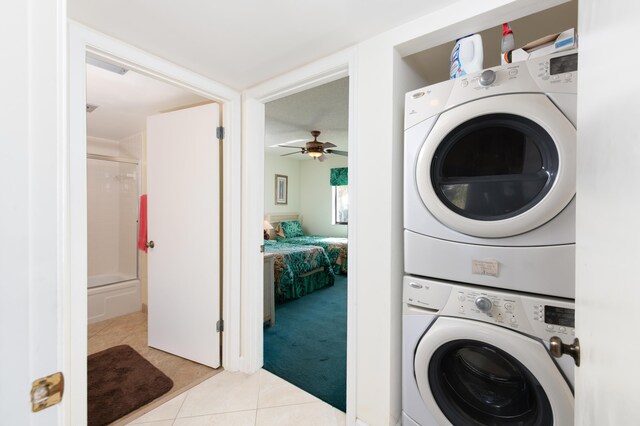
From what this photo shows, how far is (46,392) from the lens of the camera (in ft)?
1.49

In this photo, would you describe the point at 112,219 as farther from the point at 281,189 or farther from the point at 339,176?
the point at 339,176

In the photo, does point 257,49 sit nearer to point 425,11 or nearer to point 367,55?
point 367,55

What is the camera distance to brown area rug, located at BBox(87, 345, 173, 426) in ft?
5.51

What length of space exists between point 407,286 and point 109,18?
190cm

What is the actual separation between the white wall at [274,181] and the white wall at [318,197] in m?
0.14

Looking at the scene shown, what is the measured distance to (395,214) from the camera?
1.40 metres

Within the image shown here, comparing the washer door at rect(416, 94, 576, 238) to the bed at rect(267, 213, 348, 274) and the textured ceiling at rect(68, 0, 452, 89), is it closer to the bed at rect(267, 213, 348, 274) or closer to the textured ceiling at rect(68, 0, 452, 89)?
the textured ceiling at rect(68, 0, 452, 89)

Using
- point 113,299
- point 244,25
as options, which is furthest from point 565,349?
point 113,299

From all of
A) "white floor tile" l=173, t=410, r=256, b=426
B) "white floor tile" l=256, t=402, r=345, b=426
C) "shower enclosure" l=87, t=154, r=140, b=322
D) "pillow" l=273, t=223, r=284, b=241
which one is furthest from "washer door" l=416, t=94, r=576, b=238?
"pillow" l=273, t=223, r=284, b=241

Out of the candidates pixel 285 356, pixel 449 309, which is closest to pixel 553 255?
pixel 449 309

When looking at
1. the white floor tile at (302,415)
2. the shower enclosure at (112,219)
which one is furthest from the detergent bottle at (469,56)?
the shower enclosure at (112,219)

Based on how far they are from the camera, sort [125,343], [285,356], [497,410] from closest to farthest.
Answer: [497,410] < [285,356] < [125,343]

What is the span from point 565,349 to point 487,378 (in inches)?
26.6

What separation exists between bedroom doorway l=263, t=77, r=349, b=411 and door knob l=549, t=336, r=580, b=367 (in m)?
1.43
